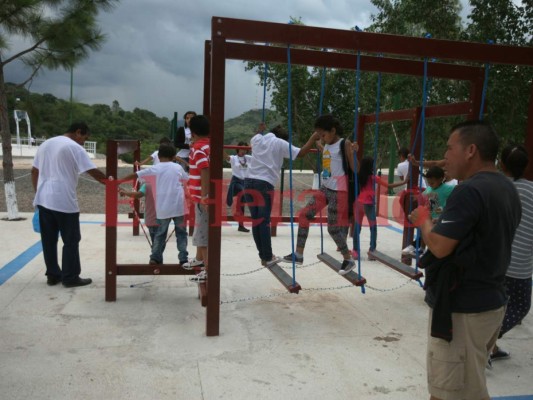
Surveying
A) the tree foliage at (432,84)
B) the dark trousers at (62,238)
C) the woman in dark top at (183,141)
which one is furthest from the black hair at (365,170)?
the dark trousers at (62,238)

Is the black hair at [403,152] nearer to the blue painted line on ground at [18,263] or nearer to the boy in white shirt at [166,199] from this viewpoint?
the boy in white shirt at [166,199]

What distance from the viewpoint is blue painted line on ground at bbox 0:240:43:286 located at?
5.16 metres

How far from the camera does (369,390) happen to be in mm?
2969

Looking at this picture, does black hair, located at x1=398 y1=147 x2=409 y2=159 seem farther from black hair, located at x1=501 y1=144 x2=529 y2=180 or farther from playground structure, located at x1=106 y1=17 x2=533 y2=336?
black hair, located at x1=501 y1=144 x2=529 y2=180

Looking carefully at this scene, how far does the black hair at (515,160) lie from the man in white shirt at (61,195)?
356cm

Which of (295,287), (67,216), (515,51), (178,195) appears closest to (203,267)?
(178,195)

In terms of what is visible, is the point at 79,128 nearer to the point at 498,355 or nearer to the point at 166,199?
the point at 166,199

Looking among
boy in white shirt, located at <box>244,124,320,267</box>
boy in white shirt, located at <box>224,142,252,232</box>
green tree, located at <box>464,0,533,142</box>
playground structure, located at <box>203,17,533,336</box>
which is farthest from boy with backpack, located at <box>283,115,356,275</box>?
green tree, located at <box>464,0,533,142</box>

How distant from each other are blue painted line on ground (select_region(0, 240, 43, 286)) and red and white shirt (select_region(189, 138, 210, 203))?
93.8 inches

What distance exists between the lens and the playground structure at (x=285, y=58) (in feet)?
11.6

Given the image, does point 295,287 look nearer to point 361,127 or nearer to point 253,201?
point 253,201

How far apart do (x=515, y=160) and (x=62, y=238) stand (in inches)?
166

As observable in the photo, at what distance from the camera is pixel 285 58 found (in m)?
4.03

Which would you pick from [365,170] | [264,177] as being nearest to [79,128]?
[264,177]
